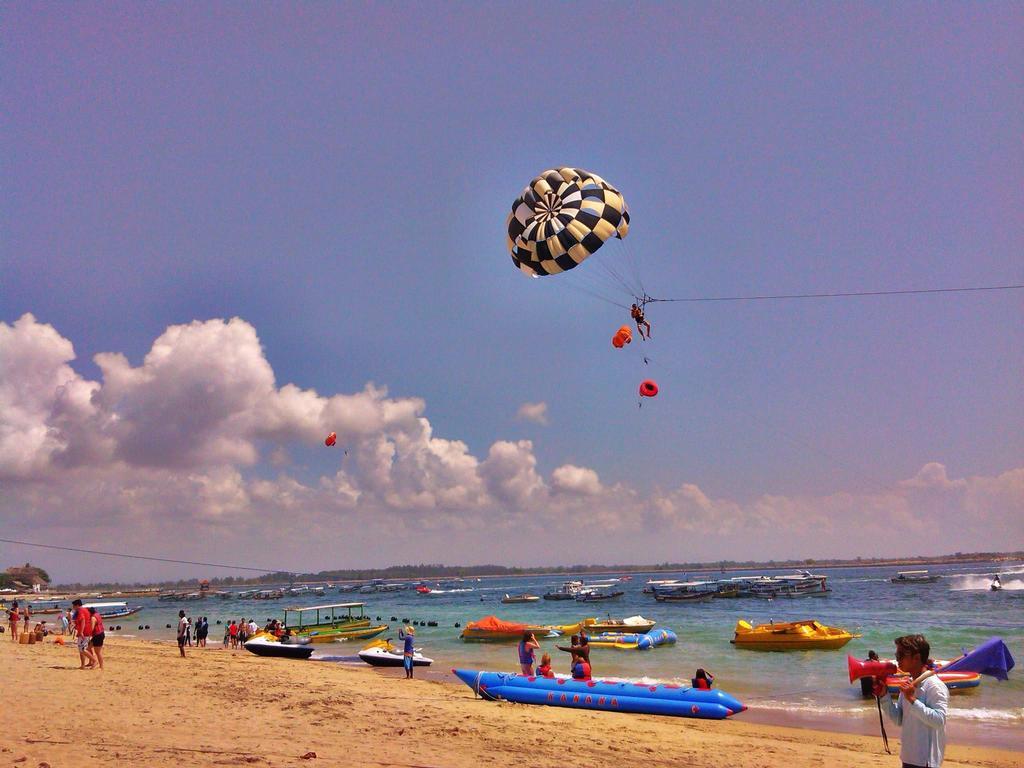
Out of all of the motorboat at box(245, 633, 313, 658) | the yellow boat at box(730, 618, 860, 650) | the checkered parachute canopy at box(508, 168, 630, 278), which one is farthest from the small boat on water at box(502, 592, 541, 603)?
the checkered parachute canopy at box(508, 168, 630, 278)

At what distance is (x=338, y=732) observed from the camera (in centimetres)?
1006

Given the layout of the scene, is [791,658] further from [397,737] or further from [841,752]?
[397,737]

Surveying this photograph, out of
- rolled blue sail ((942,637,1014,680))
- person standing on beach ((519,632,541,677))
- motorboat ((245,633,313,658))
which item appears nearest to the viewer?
rolled blue sail ((942,637,1014,680))

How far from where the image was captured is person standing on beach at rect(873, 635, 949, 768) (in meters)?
4.80

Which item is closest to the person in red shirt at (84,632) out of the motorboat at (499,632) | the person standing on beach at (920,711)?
the person standing on beach at (920,711)

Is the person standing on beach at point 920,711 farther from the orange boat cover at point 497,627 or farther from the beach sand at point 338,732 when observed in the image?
the orange boat cover at point 497,627

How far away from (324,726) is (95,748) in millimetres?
3209

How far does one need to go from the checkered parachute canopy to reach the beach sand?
1044cm

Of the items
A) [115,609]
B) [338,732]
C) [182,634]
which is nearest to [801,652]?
[338,732]

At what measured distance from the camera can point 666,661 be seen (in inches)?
1073

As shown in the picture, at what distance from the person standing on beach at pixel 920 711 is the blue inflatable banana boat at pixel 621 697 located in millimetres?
9993

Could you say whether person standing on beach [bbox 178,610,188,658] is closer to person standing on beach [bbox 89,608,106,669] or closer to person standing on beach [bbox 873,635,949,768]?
person standing on beach [bbox 89,608,106,669]

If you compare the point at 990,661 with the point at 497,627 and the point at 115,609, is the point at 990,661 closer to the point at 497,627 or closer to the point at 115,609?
the point at 497,627

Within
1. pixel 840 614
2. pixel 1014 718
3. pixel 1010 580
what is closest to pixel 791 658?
pixel 1014 718
